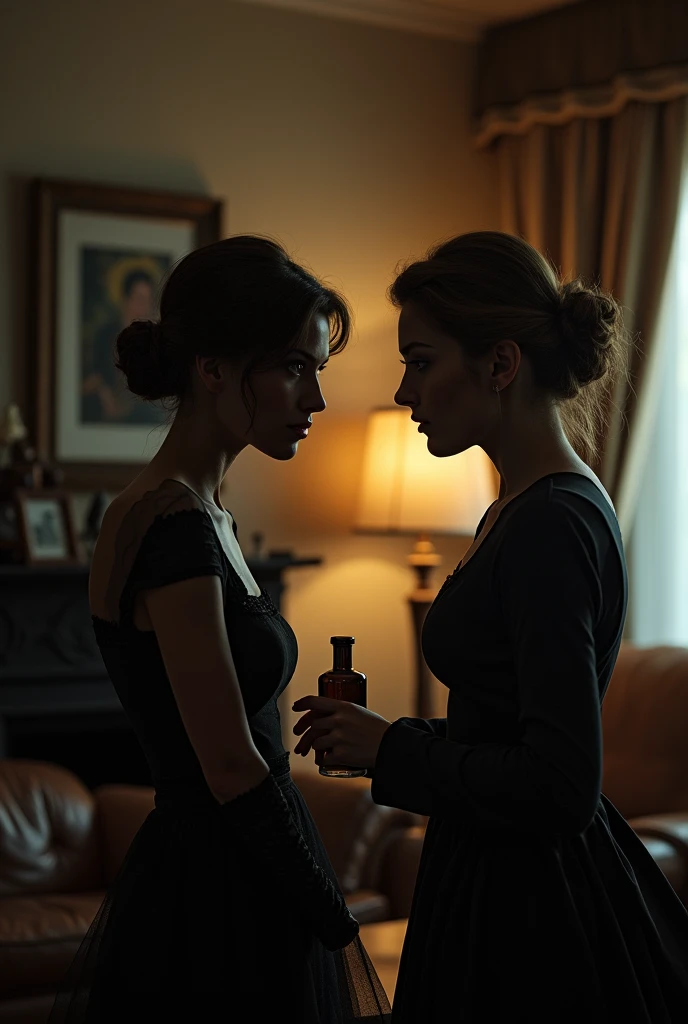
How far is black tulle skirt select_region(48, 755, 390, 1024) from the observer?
1.48 meters

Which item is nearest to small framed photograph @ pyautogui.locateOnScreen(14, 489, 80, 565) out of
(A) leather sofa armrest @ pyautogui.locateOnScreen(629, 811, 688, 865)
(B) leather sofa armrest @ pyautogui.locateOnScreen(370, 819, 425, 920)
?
(B) leather sofa armrest @ pyautogui.locateOnScreen(370, 819, 425, 920)

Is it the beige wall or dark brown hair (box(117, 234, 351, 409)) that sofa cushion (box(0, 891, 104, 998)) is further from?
dark brown hair (box(117, 234, 351, 409))

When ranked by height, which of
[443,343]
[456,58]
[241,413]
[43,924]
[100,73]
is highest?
[456,58]

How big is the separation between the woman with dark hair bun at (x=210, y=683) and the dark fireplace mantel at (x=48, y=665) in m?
2.32

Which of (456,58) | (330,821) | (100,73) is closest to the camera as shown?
(330,821)

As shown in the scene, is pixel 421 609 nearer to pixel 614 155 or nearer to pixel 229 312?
pixel 614 155

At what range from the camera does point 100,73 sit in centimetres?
414

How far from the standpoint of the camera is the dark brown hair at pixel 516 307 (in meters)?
1.44

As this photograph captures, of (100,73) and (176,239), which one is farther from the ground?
(100,73)

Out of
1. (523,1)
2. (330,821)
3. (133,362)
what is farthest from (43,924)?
(523,1)

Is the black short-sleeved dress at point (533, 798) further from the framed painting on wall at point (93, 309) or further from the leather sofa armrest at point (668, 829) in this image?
the framed painting on wall at point (93, 309)

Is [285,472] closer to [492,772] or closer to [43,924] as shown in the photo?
[43,924]

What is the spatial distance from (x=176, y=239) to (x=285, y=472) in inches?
35.7

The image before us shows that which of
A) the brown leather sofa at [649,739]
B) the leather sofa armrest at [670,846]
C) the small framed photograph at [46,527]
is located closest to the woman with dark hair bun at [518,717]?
the leather sofa armrest at [670,846]
